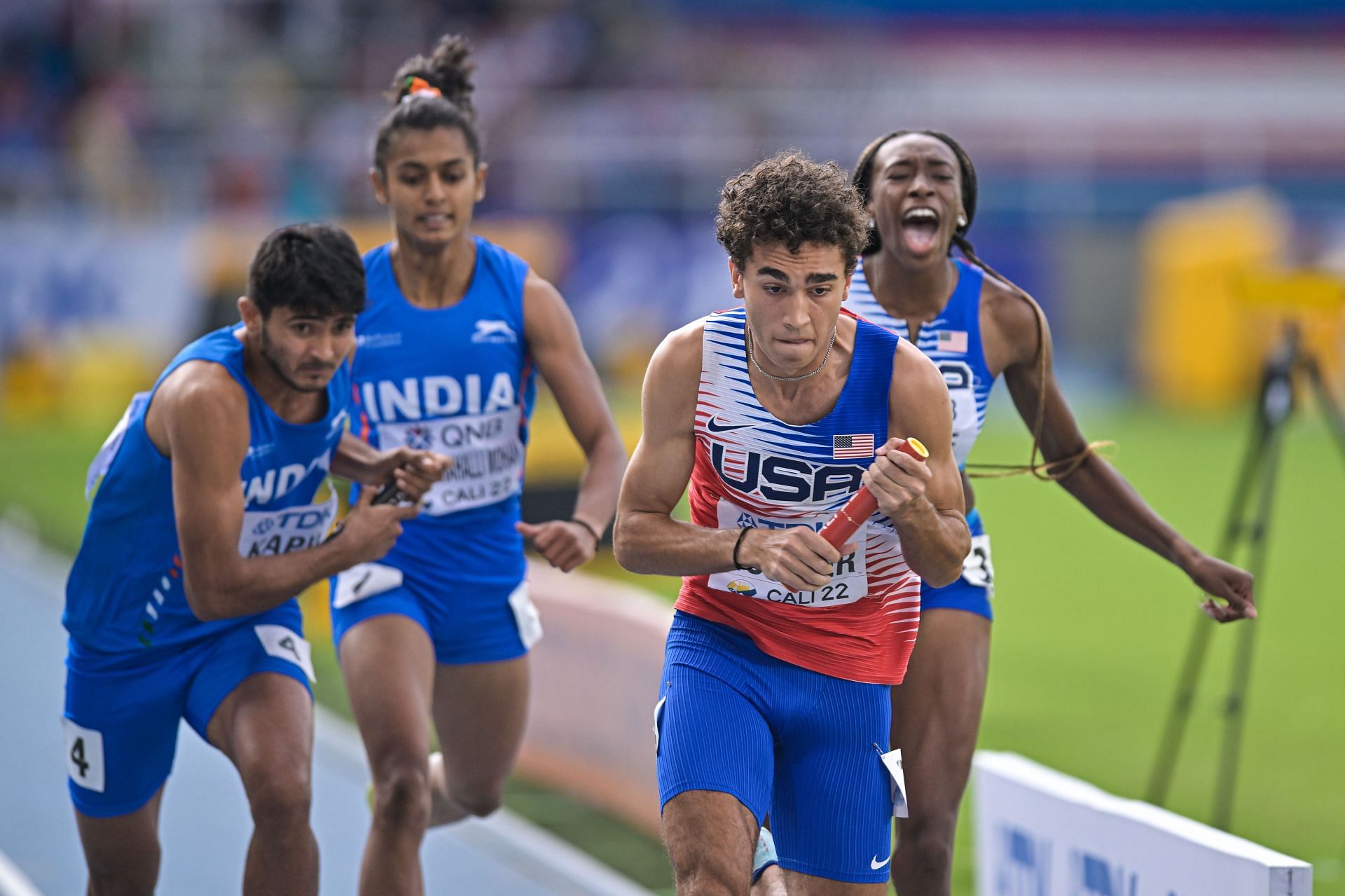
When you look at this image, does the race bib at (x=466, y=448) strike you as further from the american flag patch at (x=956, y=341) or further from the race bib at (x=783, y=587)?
the race bib at (x=783, y=587)

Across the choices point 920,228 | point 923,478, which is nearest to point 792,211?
point 923,478

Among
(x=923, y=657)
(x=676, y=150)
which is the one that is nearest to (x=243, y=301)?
(x=923, y=657)

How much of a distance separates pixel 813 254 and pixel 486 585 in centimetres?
230

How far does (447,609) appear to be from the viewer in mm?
5793

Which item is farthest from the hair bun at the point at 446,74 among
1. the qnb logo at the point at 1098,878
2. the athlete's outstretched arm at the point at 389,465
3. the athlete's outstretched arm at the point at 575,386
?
the qnb logo at the point at 1098,878

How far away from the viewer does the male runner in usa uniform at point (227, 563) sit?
472 centimetres

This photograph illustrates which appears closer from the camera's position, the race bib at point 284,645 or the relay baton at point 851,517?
the relay baton at point 851,517

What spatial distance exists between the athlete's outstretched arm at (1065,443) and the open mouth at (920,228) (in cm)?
34

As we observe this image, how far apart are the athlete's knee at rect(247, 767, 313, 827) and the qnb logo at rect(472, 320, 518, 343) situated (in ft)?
5.53

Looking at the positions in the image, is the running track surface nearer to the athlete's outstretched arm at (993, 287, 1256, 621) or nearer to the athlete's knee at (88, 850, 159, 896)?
the athlete's knee at (88, 850, 159, 896)

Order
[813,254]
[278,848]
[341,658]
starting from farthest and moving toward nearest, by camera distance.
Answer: [341,658]
[278,848]
[813,254]

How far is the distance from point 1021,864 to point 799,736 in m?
1.45

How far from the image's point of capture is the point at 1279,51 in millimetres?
40656

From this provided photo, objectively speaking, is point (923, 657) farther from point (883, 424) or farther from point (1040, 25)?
point (1040, 25)
